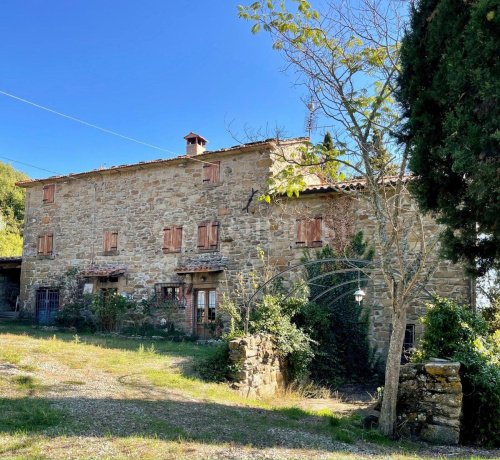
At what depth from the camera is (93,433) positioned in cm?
549

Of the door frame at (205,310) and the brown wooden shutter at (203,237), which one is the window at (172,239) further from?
the door frame at (205,310)

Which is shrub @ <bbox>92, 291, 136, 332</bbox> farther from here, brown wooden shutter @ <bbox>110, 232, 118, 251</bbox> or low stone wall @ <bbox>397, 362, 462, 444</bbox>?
low stone wall @ <bbox>397, 362, 462, 444</bbox>

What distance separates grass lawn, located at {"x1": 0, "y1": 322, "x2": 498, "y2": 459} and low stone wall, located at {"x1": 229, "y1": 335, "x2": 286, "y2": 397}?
0.47 m

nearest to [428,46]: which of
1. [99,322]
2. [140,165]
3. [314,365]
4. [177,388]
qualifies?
[177,388]

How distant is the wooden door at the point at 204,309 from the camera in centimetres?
1672

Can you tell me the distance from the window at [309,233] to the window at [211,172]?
12.0 ft

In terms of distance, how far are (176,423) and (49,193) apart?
54.8 ft

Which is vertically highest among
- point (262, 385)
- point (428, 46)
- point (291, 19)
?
point (291, 19)

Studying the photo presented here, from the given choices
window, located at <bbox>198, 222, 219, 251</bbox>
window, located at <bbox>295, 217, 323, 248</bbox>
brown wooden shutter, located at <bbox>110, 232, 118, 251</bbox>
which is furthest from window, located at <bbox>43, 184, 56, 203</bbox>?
window, located at <bbox>295, 217, 323, 248</bbox>

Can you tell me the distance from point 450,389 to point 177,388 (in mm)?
4509

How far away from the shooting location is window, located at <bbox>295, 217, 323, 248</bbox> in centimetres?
1509

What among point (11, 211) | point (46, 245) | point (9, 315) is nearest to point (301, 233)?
point (46, 245)

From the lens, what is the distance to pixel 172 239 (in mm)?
17578

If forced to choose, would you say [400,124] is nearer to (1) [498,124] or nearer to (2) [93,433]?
(1) [498,124]
